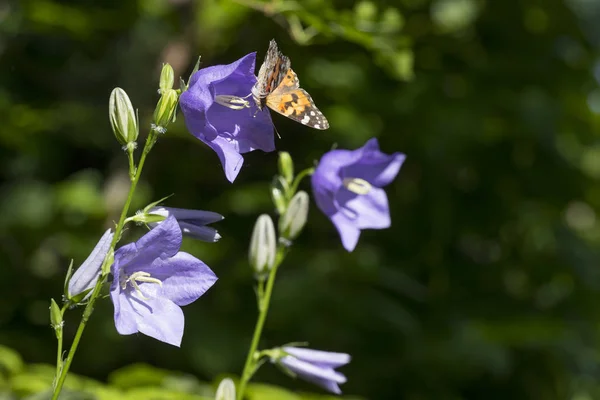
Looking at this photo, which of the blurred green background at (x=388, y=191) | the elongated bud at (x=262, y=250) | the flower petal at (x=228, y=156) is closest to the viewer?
the flower petal at (x=228, y=156)

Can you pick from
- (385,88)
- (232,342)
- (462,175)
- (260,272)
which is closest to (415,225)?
(462,175)

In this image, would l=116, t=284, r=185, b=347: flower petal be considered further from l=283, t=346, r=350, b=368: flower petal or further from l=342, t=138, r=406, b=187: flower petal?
l=342, t=138, r=406, b=187: flower petal

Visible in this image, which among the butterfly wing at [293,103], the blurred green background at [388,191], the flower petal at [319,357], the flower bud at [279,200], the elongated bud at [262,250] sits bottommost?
the blurred green background at [388,191]

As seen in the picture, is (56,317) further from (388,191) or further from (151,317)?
(388,191)

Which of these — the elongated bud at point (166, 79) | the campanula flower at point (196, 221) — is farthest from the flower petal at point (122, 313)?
the elongated bud at point (166, 79)

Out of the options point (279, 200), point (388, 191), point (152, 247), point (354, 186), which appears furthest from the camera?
point (388, 191)

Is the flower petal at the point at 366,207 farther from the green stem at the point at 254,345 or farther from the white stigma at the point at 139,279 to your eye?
the white stigma at the point at 139,279

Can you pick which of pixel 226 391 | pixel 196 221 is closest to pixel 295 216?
pixel 196 221
